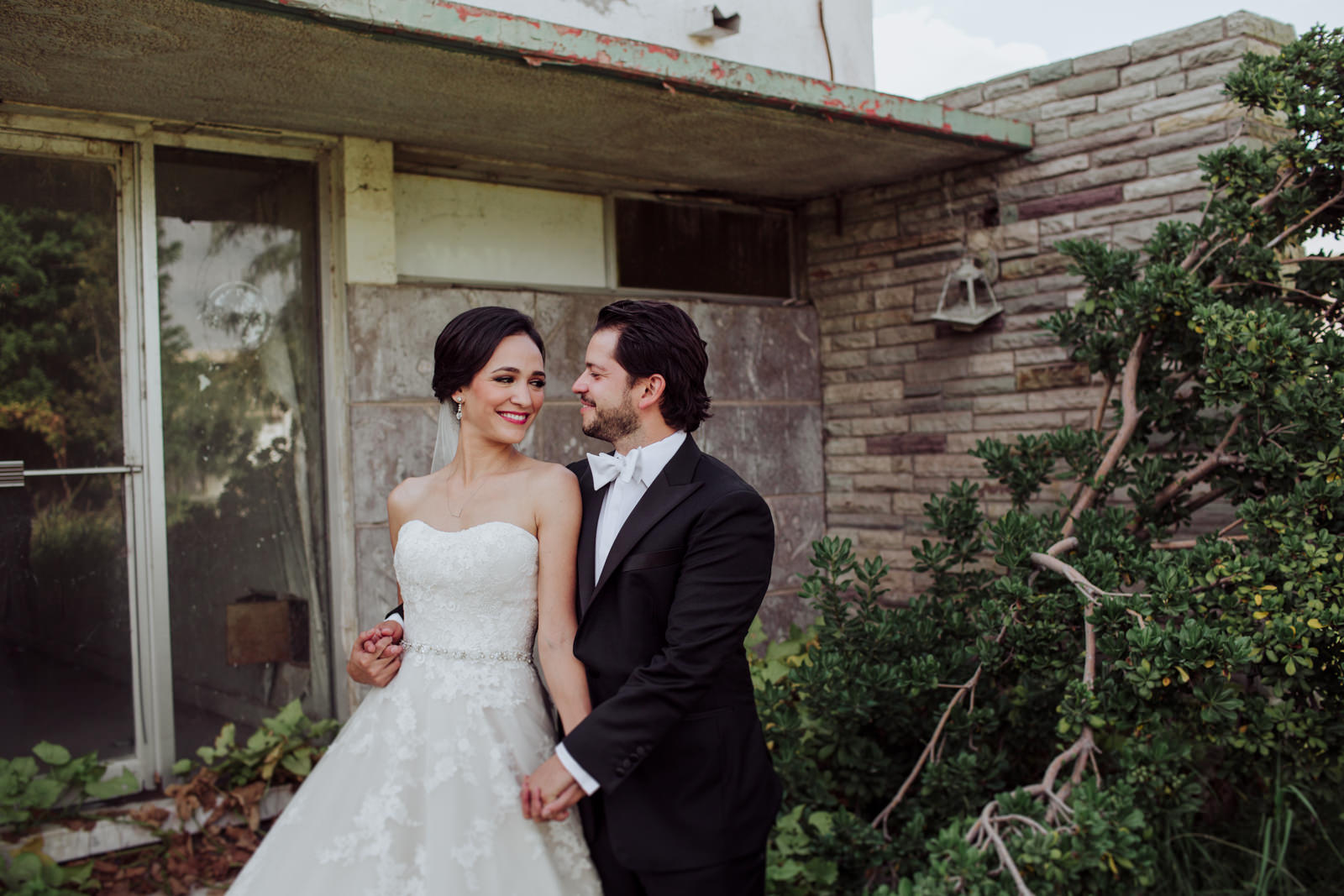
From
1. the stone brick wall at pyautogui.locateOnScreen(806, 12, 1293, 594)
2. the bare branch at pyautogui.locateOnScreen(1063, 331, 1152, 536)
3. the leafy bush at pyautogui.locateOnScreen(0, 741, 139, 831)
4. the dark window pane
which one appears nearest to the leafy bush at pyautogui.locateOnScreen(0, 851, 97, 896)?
the leafy bush at pyautogui.locateOnScreen(0, 741, 139, 831)

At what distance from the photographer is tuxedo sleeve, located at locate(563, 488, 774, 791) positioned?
90.6 inches

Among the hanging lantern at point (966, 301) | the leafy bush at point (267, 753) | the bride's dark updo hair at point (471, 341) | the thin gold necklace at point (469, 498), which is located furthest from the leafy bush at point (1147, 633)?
the leafy bush at point (267, 753)

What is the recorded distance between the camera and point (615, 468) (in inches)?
101

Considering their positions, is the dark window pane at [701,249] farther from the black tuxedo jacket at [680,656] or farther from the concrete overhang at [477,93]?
the black tuxedo jacket at [680,656]

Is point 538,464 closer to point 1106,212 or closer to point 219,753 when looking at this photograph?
point 219,753

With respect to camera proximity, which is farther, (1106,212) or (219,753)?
(1106,212)

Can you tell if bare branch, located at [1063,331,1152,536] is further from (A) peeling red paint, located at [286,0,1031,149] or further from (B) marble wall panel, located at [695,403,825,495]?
(B) marble wall panel, located at [695,403,825,495]

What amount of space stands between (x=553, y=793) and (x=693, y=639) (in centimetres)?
44

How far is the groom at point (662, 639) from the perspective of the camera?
2336 mm

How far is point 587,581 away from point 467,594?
0.30 meters

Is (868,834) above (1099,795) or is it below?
below

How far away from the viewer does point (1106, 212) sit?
500 cm

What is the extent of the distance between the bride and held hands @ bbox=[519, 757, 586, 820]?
0.10 metres

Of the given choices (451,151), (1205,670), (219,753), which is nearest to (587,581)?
(1205,670)
